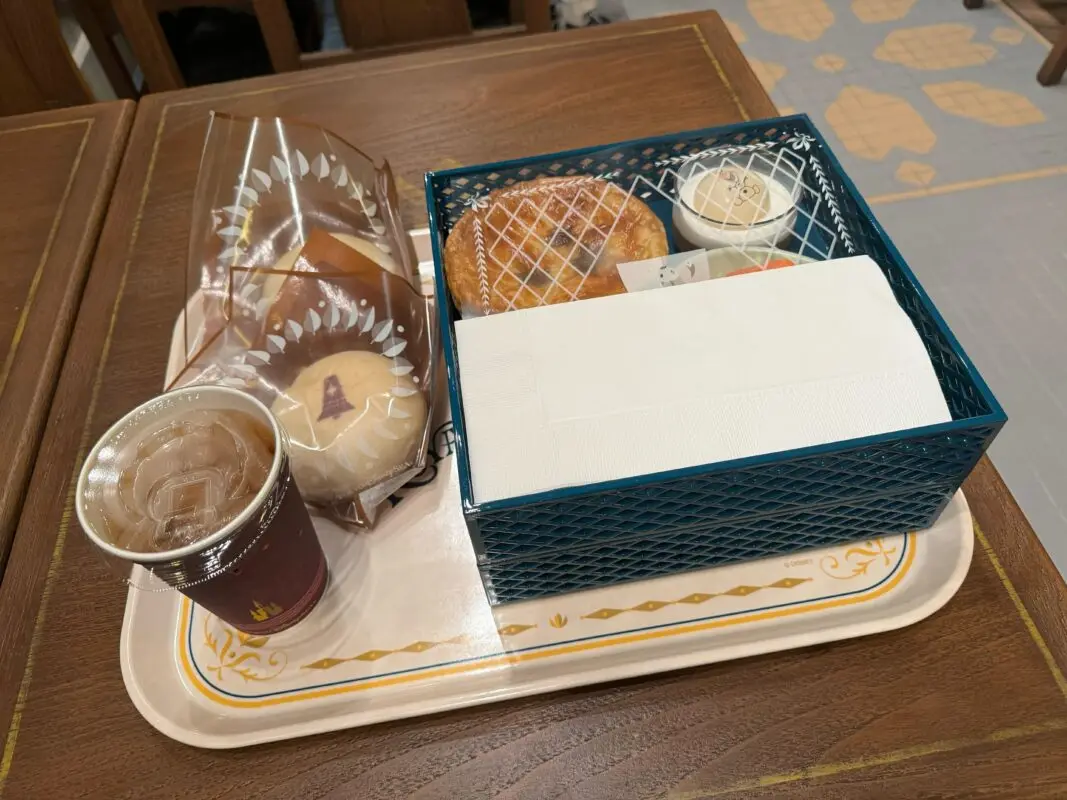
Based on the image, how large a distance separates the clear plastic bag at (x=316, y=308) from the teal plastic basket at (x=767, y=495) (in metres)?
0.10

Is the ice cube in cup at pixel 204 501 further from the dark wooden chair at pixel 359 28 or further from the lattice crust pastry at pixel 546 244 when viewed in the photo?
the dark wooden chair at pixel 359 28

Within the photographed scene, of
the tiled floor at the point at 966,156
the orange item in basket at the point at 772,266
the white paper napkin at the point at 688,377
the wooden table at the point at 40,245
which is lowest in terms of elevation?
the tiled floor at the point at 966,156

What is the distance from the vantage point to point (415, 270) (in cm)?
79

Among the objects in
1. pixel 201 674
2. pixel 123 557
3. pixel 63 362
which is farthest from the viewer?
pixel 63 362

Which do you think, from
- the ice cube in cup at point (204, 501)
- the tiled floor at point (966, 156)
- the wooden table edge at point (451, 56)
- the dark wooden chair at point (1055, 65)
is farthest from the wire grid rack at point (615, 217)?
the dark wooden chair at point (1055, 65)

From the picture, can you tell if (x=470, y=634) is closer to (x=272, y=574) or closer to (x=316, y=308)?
(x=272, y=574)

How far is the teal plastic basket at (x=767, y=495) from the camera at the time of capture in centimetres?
45

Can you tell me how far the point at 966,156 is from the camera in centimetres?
172

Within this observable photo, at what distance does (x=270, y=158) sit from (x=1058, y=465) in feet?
4.33

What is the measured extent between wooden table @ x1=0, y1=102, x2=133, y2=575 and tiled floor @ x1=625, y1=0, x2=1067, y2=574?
1391 millimetres

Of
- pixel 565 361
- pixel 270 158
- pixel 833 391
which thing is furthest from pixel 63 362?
pixel 833 391

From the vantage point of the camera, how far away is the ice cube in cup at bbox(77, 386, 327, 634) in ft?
1.46

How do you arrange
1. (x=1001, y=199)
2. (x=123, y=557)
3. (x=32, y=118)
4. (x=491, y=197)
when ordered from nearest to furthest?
(x=123, y=557) < (x=491, y=197) < (x=32, y=118) < (x=1001, y=199)

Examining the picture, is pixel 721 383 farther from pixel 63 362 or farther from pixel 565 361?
pixel 63 362
